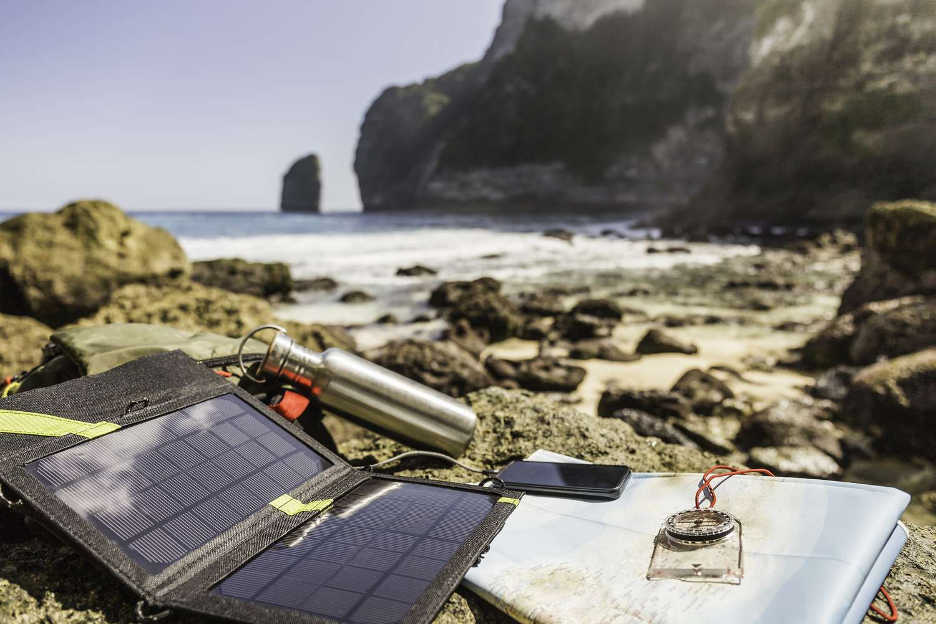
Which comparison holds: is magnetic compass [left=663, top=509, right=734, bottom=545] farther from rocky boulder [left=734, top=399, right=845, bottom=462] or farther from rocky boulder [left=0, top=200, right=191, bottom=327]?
rocky boulder [left=0, top=200, right=191, bottom=327]

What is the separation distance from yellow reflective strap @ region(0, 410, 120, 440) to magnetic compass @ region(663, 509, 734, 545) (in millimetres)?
1546

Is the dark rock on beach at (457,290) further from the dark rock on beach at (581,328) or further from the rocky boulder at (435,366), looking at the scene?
the rocky boulder at (435,366)

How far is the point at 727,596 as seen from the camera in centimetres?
125

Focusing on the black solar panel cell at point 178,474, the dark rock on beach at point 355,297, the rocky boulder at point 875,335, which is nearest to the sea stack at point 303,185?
the dark rock on beach at point 355,297

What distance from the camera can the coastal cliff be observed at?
2855cm

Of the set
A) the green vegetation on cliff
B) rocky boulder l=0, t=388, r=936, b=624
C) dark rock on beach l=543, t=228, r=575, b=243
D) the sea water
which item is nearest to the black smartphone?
rocky boulder l=0, t=388, r=936, b=624

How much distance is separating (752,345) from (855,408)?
11.1 ft

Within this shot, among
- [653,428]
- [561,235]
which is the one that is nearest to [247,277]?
[653,428]

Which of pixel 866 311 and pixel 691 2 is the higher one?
pixel 691 2

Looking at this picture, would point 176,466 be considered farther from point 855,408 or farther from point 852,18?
point 852,18

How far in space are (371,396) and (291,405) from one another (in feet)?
1.00

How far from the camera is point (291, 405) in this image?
224cm

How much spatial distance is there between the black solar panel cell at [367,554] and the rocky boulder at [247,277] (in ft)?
34.4

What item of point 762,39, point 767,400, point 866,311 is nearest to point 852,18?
point 762,39
